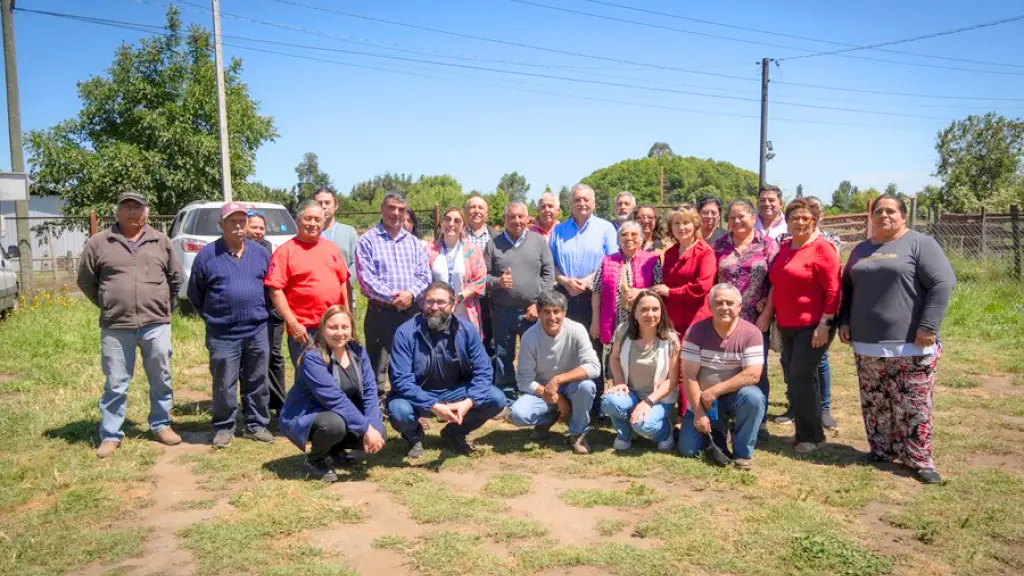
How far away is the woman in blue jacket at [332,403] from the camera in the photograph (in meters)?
4.50

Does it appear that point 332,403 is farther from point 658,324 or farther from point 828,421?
point 828,421

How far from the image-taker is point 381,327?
231 inches

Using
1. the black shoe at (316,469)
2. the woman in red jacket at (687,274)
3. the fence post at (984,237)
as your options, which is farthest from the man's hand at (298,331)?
the fence post at (984,237)

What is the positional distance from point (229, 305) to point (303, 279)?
0.59 m

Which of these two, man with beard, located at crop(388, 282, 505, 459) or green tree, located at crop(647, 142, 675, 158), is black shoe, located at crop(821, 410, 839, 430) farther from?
green tree, located at crop(647, 142, 675, 158)

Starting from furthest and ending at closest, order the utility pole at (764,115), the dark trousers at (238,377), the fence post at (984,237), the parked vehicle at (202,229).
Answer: the utility pole at (764,115) → the fence post at (984,237) → the parked vehicle at (202,229) → the dark trousers at (238,377)

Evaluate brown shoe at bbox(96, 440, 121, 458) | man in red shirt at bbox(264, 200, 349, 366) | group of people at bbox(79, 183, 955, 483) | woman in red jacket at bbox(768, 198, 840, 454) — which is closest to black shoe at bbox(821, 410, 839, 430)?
group of people at bbox(79, 183, 955, 483)

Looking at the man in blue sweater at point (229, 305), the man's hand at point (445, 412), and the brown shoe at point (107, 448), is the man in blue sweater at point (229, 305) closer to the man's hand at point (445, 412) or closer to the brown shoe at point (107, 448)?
the brown shoe at point (107, 448)

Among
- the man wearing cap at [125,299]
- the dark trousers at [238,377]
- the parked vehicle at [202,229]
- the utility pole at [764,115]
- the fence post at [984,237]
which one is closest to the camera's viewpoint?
the man wearing cap at [125,299]

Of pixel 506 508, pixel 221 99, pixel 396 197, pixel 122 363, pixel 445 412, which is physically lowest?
pixel 506 508

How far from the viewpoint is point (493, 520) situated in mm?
3844

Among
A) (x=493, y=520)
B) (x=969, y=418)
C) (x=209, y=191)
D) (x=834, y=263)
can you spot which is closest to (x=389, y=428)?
(x=493, y=520)

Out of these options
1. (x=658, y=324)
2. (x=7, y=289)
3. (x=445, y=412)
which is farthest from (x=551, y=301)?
(x=7, y=289)

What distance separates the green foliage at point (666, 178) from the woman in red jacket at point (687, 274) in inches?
3766
